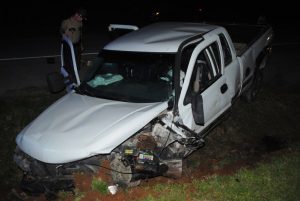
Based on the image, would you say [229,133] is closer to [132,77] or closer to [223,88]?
[223,88]

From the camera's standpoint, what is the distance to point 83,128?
483 centimetres

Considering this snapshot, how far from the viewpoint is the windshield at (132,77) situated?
5.36m

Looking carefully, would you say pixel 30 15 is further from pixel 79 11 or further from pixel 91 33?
pixel 79 11

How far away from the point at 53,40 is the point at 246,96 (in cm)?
867

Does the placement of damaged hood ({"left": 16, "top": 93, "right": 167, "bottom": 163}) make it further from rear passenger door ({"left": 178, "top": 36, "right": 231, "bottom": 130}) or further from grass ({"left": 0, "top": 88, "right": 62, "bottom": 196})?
grass ({"left": 0, "top": 88, "right": 62, "bottom": 196})

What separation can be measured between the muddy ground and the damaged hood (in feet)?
1.75

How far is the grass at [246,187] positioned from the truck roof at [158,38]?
2003mm

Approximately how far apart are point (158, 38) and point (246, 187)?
268cm

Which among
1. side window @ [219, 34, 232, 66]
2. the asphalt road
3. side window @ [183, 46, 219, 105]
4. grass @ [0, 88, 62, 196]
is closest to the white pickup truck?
side window @ [183, 46, 219, 105]

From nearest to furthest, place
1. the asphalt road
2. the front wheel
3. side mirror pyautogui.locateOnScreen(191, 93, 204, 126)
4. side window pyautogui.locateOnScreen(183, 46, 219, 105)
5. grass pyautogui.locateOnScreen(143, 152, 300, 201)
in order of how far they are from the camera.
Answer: grass pyautogui.locateOnScreen(143, 152, 300, 201) → side mirror pyautogui.locateOnScreen(191, 93, 204, 126) → side window pyautogui.locateOnScreen(183, 46, 219, 105) → the front wheel → the asphalt road

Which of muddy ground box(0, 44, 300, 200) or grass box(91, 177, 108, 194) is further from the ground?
grass box(91, 177, 108, 194)

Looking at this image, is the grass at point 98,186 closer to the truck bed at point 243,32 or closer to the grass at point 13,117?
the grass at point 13,117

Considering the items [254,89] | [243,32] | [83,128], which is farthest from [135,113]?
[243,32]

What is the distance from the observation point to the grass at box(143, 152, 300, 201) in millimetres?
4730
